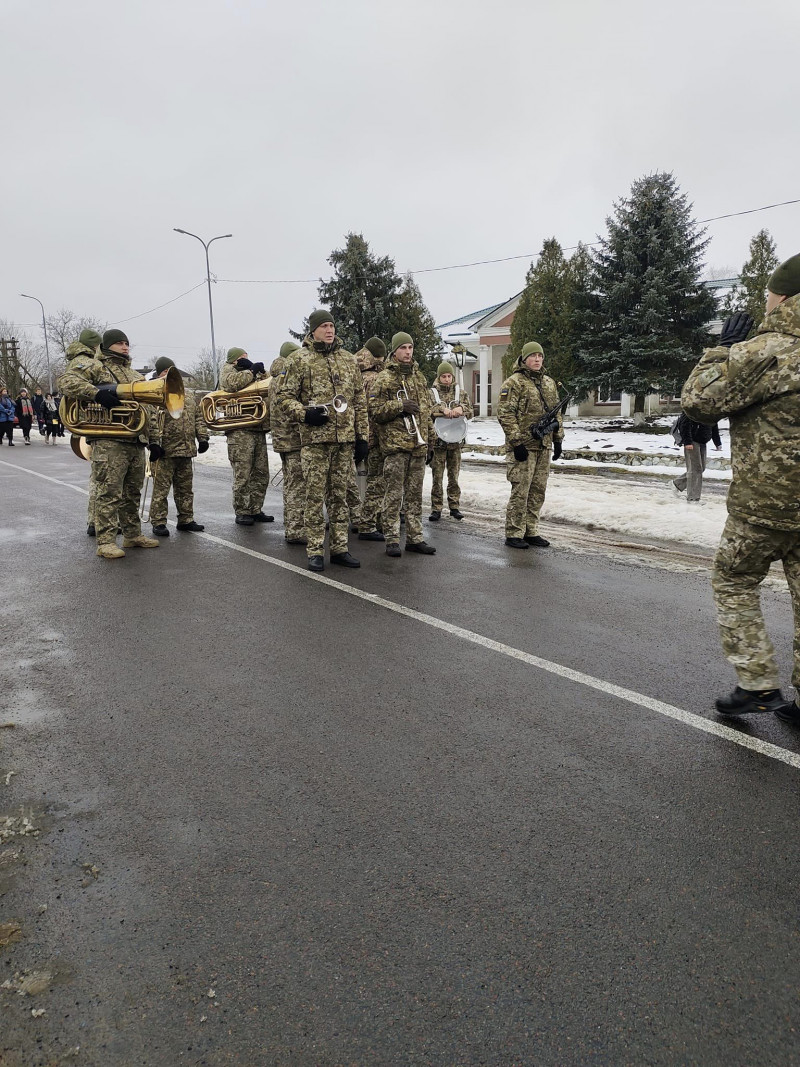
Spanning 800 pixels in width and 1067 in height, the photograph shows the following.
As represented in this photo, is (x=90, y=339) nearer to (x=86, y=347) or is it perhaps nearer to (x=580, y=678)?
(x=86, y=347)

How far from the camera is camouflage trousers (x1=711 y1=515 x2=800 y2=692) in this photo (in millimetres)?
3412

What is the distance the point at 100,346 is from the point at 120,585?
9.58 feet

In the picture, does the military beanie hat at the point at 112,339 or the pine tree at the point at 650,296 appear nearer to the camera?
the military beanie hat at the point at 112,339

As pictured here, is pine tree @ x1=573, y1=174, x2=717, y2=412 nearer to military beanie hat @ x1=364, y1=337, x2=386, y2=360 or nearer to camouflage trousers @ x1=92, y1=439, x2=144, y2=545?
military beanie hat @ x1=364, y1=337, x2=386, y2=360

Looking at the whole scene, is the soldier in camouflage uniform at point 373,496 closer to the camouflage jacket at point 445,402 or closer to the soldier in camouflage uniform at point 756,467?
→ the camouflage jacket at point 445,402

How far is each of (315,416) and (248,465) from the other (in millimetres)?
3120

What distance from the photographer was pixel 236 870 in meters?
2.47

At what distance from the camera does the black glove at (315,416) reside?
653 centimetres

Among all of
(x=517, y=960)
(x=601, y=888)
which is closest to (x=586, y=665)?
(x=601, y=888)

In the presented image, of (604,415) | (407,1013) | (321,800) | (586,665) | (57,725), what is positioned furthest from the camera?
(604,415)

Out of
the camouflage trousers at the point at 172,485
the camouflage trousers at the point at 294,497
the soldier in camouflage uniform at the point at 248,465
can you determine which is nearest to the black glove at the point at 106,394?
the camouflage trousers at the point at 172,485

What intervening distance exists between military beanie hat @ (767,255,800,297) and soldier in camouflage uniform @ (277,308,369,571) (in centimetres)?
417

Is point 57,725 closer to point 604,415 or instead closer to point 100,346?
point 100,346

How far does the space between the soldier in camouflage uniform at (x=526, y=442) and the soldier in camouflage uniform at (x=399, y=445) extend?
95 cm
